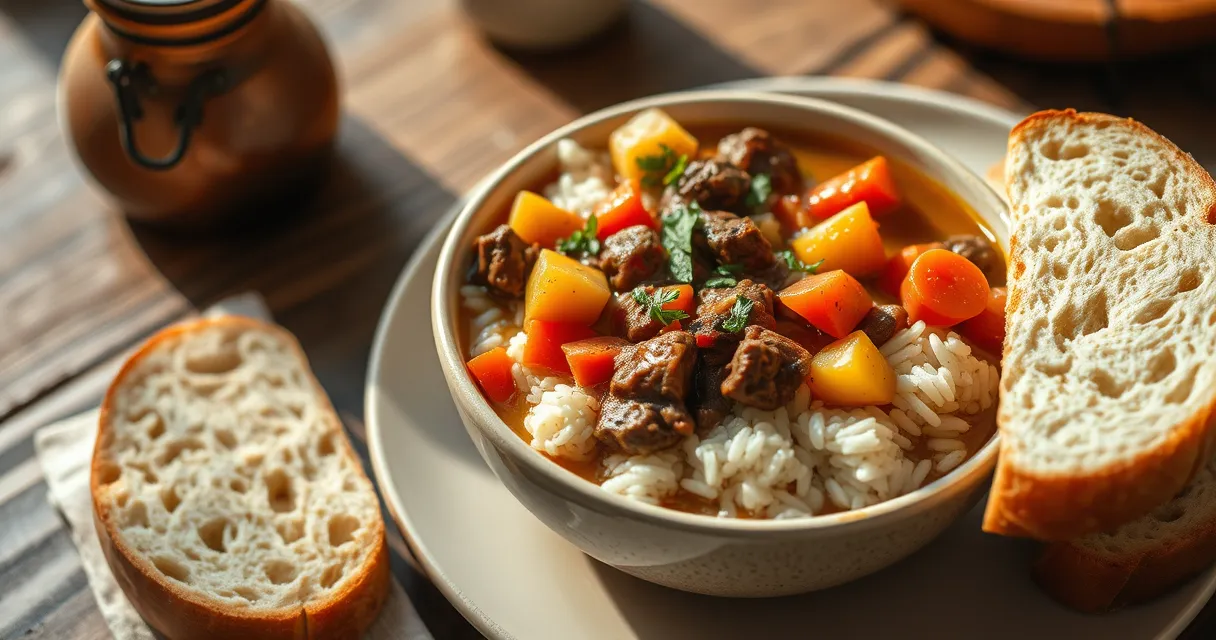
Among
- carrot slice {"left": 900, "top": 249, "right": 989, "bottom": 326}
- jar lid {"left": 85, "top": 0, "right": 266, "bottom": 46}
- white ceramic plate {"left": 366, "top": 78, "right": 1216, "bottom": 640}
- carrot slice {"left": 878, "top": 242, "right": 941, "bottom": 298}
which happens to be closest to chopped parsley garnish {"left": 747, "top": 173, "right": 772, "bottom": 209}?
carrot slice {"left": 878, "top": 242, "right": 941, "bottom": 298}

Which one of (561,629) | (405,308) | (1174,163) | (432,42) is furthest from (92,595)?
(1174,163)

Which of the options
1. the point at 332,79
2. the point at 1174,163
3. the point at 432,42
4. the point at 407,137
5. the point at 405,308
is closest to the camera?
the point at 1174,163

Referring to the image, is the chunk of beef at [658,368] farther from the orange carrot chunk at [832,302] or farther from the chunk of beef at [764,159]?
the chunk of beef at [764,159]

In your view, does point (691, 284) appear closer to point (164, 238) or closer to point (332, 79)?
point (332, 79)

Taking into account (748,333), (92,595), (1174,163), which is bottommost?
(92,595)

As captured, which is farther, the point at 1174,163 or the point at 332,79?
the point at 332,79

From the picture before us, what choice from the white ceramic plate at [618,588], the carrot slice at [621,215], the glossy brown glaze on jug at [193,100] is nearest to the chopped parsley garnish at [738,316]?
the carrot slice at [621,215]

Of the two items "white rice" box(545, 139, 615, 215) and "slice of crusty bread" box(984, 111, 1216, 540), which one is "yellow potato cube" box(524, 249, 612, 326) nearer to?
"white rice" box(545, 139, 615, 215)
